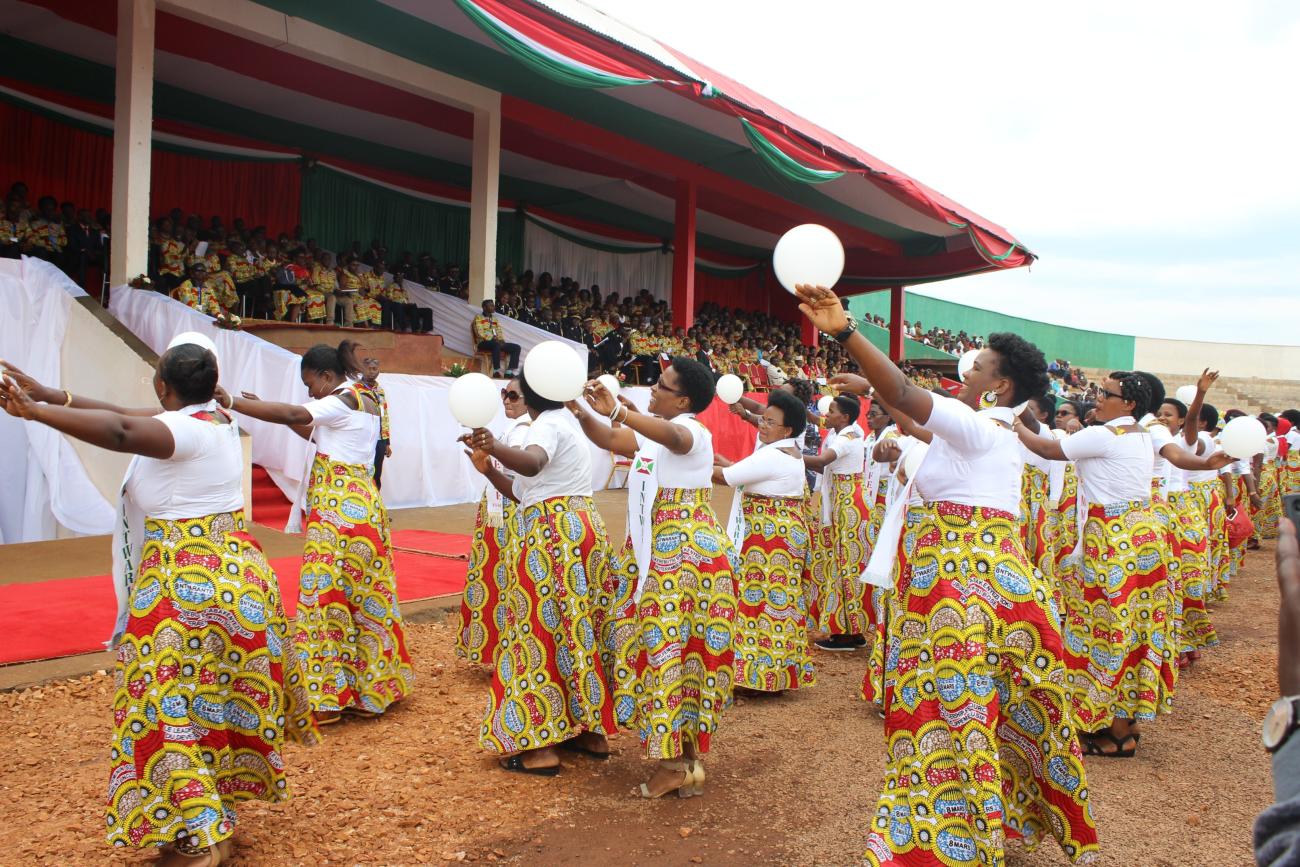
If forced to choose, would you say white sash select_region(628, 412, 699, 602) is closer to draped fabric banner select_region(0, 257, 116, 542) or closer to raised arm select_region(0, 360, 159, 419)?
raised arm select_region(0, 360, 159, 419)

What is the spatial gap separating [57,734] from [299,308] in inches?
332

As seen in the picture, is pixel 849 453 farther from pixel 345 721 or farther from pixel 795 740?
pixel 345 721

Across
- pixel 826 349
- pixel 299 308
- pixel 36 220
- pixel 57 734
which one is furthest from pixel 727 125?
pixel 57 734

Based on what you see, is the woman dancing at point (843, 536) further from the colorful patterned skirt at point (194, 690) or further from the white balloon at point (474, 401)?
the colorful patterned skirt at point (194, 690)

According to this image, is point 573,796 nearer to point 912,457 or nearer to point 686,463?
point 686,463

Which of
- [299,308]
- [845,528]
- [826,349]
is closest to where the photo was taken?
[845,528]

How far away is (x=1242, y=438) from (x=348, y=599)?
532 centimetres

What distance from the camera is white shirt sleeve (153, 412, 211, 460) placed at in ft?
9.12

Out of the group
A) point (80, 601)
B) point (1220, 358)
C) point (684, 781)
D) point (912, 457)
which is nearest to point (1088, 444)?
point (912, 457)

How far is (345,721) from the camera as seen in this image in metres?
4.38

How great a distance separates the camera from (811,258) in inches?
98.0

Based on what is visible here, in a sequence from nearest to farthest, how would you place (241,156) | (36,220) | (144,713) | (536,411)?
(144,713) → (536,411) → (36,220) → (241,156)

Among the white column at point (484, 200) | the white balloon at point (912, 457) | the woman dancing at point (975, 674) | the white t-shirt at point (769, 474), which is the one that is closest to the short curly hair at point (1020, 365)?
the woman dancing at point (975, 674)

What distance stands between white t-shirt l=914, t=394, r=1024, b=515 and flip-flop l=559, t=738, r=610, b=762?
6.31 feet
